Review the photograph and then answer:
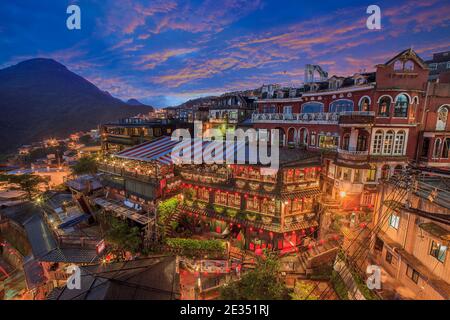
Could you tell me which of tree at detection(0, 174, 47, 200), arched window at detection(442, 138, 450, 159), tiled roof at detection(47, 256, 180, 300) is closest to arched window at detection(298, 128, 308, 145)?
arched window at detection(442, 138, 450, 159)

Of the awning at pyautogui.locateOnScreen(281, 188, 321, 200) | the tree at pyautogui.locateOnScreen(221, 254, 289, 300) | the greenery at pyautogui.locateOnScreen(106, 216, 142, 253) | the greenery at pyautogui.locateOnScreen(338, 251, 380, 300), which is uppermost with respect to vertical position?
the awning at pyautogui.locateOnScreen(281, 188, 321, 200)

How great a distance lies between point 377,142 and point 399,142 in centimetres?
252

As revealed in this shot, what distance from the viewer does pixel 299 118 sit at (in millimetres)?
27781

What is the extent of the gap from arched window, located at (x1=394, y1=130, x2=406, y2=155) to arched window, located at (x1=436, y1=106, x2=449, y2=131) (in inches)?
166

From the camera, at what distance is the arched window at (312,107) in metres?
27.3

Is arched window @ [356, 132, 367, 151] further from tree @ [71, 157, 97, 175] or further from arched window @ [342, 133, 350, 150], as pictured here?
tree @ [71, 157, 97, 175]

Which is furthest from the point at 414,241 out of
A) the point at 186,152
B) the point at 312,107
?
the point at 186,152

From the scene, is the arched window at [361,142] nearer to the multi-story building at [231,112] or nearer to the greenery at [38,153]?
the multi-story building at [231,112]

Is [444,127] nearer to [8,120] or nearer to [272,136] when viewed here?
[272,136]

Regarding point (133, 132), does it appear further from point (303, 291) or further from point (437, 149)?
point (437, 149)

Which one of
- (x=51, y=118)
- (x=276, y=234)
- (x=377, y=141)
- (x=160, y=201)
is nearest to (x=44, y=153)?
(x=51, y=118)

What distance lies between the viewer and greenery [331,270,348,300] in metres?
14.6

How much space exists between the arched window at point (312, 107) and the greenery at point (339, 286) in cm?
1972
